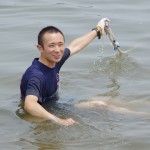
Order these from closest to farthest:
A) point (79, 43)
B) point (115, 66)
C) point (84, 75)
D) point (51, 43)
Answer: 1. point (51, 43)
2. point (79, 43)
3. point (84, 75)
4. point (115, 66)

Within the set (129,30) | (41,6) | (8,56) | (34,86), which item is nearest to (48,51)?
(34,86)

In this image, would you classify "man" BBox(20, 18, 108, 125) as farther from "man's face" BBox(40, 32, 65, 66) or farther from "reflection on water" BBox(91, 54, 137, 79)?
"reflection on water" BBox(91, 54, 137, 79)

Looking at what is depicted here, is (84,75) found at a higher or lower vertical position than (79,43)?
lower

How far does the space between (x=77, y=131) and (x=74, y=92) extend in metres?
1.68

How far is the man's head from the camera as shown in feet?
18.6

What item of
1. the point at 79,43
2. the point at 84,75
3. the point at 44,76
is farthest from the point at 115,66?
the point at 44,76

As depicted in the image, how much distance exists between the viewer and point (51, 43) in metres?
5.68

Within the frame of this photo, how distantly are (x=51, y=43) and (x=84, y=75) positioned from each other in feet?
7.81

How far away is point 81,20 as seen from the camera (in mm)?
11172

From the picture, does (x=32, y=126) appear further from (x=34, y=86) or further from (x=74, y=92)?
(x=74, y=92)

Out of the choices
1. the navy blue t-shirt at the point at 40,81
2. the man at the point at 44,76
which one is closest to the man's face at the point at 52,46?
the man at the point at 44,76

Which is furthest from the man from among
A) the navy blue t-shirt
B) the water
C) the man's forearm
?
the man's forearm

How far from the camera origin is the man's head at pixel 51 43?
5664 mm

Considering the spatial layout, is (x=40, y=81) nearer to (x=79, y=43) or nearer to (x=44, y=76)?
(x=44, y=76)
